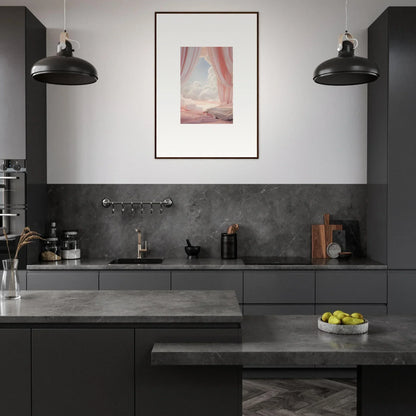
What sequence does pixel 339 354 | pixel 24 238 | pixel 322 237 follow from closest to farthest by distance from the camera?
pixel 339 354 → pixel 24 238 → pixel 322 237

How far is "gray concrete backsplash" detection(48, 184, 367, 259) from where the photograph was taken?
524 cm

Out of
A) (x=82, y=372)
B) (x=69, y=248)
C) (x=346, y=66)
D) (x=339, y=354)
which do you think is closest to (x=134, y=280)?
(x=69, y=248)

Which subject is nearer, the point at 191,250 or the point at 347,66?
the point at 347,66

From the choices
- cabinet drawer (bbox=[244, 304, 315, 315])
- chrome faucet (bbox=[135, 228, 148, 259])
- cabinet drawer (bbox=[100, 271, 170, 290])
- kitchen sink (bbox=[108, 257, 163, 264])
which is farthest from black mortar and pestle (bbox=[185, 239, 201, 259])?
cabinet drawer (bbox=[244, 304, 315, 315])

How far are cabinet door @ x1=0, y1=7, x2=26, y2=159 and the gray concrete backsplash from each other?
2.70 feet

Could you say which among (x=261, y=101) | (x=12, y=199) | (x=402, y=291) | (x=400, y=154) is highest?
(x=261, y=101)

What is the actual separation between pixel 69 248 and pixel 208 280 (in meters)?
1.40

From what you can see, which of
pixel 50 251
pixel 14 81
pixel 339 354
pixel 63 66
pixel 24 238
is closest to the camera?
pixel 339 354

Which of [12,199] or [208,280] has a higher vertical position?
[12,199]

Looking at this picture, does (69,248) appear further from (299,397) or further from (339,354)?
(339,354)

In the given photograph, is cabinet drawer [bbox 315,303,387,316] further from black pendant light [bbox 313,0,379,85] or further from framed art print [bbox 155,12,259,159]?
black pendant light [bbox 313,0,379,85]

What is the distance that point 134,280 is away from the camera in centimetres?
457

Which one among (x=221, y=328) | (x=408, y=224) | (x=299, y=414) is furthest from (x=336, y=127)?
(x=221, y=328)

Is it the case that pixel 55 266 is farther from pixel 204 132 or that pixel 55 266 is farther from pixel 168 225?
pixel 204 132
